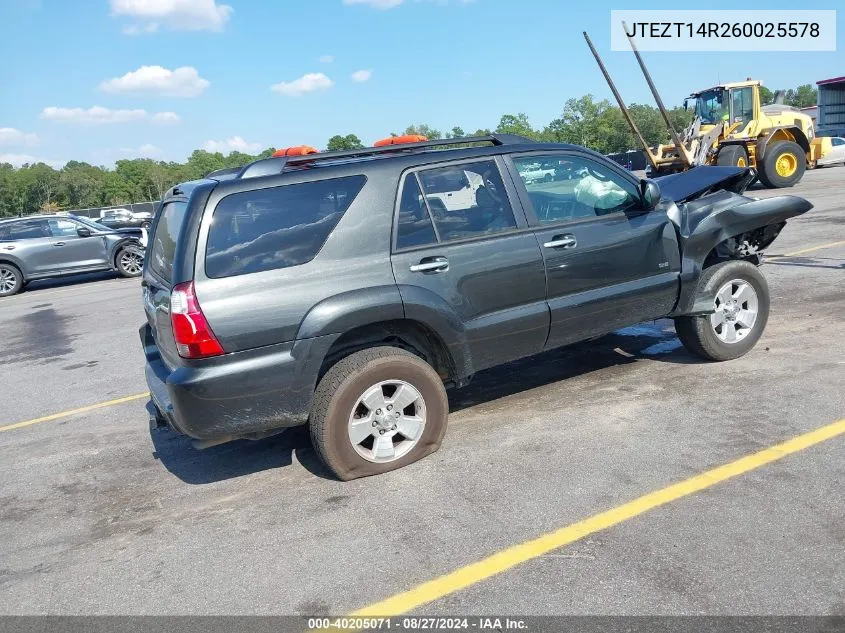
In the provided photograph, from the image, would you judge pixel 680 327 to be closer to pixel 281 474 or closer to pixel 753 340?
pixel 753 340

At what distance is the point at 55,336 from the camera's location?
9.95m

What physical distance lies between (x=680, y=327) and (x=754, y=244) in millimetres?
1253

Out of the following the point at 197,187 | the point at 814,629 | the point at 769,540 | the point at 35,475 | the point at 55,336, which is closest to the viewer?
the point at 814,629

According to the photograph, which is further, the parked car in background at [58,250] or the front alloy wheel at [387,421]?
the parked car in background at [58,250]

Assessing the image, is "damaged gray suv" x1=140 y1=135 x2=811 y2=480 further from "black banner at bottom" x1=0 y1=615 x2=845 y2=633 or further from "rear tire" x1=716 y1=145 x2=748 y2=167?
"rear tire" x1=716 y1=145 x2=748 y2=167

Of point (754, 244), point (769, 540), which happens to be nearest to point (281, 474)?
point (769, 540)

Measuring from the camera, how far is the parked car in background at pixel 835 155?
2997 cm

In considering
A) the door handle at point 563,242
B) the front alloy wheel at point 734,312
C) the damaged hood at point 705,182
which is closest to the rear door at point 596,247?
the door handle at point 563,242

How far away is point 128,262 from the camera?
1605 cm

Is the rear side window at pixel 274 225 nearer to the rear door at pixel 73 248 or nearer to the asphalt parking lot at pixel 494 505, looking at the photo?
the asphalt parking lot at pixel 494 505

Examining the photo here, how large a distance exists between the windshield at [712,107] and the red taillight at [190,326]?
21.6m

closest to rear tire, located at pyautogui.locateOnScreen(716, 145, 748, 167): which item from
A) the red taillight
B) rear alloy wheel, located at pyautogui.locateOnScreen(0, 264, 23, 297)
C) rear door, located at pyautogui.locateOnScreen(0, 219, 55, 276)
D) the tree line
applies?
rear door, located at pyautogui.locateOnScreen(0, 219, 55, 276)

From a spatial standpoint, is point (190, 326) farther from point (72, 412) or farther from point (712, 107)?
point (712, 107)

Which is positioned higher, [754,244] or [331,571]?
[754,244]
